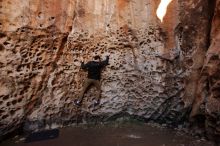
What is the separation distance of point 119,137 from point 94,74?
1794mm

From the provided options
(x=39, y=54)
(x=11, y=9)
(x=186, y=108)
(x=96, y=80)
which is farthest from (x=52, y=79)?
(x=186, y=108)

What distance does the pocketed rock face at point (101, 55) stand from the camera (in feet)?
19.0

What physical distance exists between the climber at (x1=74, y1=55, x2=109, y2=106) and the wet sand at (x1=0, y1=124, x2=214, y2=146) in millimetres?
775

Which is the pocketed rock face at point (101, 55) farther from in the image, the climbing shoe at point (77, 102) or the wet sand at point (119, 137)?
the wet sand at point (119, 137)

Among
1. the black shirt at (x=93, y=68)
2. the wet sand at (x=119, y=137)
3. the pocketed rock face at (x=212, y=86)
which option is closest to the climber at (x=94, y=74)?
the black shirt at (x=93, y=68)

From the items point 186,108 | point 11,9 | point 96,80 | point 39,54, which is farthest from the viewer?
point 96,80

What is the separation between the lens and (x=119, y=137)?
6.07 m

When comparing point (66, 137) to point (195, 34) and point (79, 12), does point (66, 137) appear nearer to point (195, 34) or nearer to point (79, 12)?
point (79, 12)

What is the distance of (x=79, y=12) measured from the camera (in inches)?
265

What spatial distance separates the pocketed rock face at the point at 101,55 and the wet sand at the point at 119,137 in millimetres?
405

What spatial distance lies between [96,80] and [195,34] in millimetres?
2733

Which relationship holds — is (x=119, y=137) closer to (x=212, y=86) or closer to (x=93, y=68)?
(x=93, y=68)

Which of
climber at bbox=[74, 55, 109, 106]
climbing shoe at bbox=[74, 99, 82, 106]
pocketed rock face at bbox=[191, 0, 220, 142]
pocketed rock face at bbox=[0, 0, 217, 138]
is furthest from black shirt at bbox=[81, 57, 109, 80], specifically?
pocketed rock face at bbox=[191, 0, 220, 142]

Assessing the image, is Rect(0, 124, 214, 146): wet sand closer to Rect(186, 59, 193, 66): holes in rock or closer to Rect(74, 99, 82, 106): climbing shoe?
Rect(74, 99, 82, 106): climbing shoe
